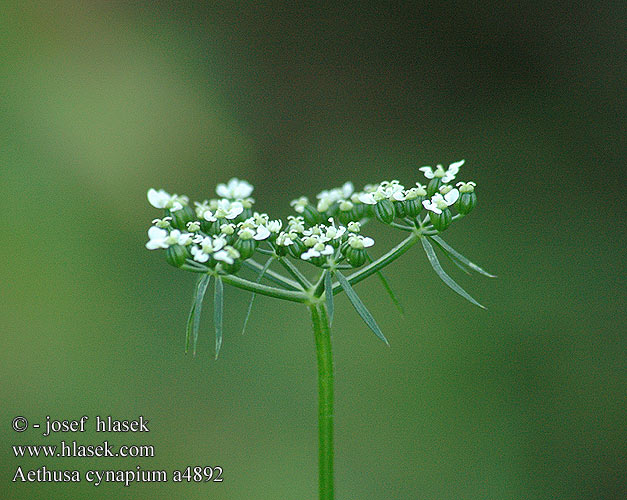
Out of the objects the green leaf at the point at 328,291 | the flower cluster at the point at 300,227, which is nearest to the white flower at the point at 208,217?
the flower cluster at the point at 300,227

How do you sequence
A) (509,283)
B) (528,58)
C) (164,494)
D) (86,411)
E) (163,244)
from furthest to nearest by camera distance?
(528,58)
(509,283)
(86,411)
(164,494)
(163,244)

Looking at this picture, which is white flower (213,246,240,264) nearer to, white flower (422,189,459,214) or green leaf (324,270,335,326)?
green leaf (324,270,335,326)

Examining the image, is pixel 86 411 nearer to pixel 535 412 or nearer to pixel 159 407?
pixel 159 407

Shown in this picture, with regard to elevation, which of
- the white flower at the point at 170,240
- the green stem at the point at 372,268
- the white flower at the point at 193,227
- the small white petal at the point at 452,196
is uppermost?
the small white petal at the point at 452,196

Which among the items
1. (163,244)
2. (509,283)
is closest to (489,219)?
(509,283)

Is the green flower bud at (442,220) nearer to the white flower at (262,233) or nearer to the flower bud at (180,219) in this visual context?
the white flower at (262,233)

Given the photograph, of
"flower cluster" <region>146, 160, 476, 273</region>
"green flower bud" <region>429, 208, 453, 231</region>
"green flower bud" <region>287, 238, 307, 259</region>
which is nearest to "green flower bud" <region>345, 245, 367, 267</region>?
→ "flower cluster" <region>146, 160, 476, 273</region>
